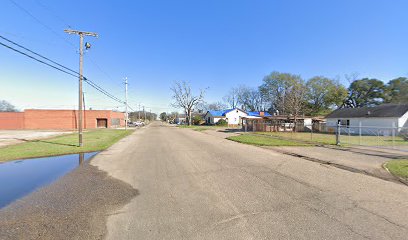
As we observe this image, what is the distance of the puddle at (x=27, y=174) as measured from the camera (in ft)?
18.8

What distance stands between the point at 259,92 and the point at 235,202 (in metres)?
83.0

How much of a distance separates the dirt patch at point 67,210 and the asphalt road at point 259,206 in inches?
12.3

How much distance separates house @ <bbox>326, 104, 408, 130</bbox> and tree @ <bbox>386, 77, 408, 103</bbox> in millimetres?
24680

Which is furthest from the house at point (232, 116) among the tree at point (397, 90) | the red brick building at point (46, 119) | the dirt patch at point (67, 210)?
the dirt patch at point (67, 210)

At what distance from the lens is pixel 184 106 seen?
67562 mm

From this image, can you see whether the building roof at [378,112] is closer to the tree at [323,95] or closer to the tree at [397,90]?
the tree at [323,95]

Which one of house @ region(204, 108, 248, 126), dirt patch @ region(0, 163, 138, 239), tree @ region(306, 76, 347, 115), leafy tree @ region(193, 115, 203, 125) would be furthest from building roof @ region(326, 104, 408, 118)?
leafy tree @ region(193, 115, 203, 125)

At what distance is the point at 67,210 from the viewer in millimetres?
4414

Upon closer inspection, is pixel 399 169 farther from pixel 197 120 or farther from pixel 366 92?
pixel 197 120

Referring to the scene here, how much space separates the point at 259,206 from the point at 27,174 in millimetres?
8404

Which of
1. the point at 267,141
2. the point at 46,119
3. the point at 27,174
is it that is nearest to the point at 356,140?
the point at 267,141

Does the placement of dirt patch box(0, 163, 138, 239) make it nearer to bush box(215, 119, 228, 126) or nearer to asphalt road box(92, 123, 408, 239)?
asphalt road box(92, 123, 408, 239)

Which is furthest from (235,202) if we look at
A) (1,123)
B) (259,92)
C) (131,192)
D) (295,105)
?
(259,92)

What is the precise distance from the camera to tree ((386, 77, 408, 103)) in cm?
5109
